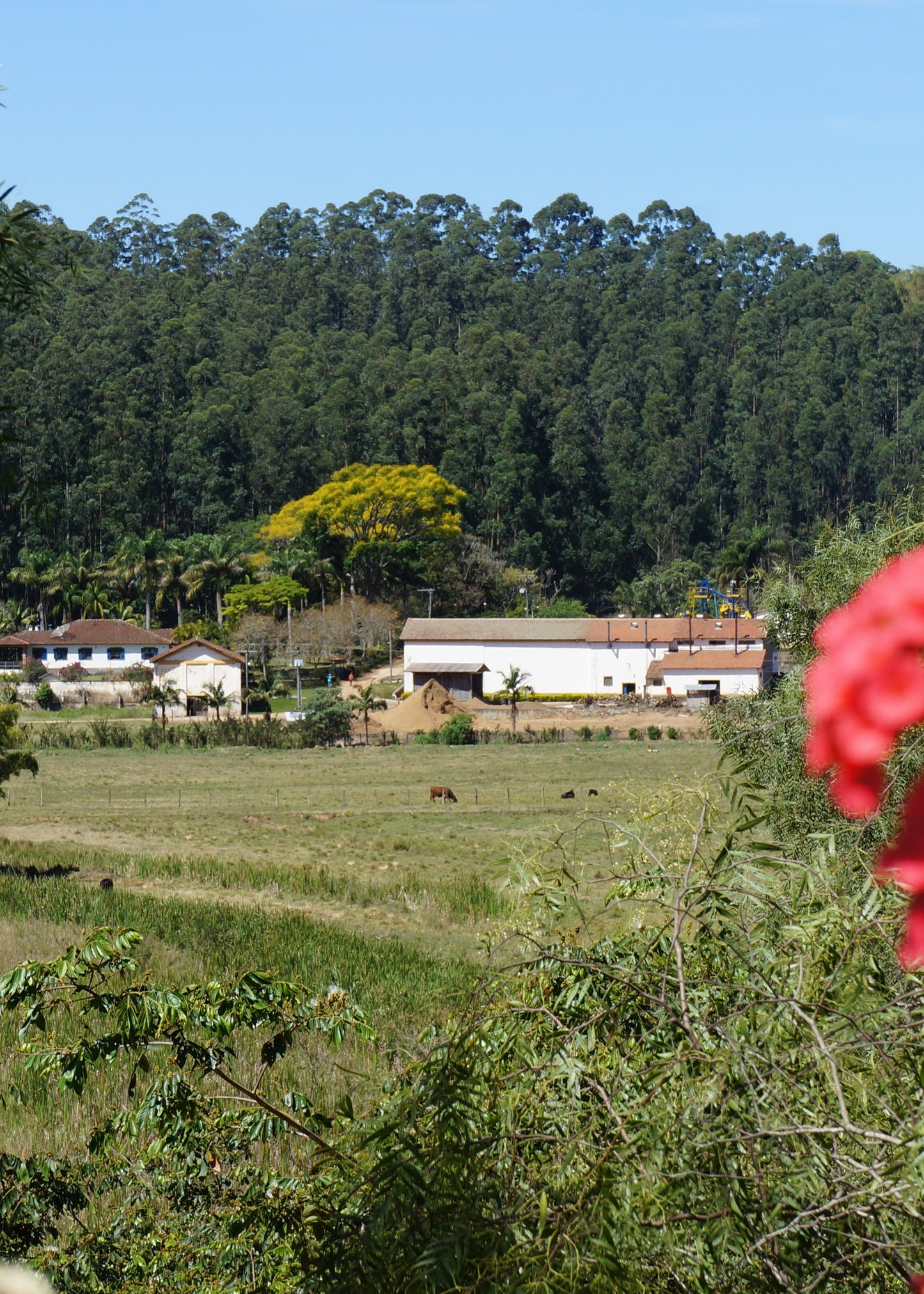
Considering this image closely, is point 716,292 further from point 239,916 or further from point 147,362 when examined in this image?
point 239,916

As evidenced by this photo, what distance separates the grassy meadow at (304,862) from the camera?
9742mm

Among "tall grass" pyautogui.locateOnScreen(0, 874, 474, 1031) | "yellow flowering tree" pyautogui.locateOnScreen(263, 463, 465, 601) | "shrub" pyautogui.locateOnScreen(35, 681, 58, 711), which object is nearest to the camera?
"tall grass" pyautogui.locateOnScreen(0, 874, 474, 1031)

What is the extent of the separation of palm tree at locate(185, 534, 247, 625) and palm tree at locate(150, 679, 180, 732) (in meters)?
16.1

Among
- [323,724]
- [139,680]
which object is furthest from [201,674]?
[323,724]

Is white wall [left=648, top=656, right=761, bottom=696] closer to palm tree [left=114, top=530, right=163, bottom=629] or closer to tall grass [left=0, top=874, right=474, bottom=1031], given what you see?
palm tree [left=114, top=530, right=163, bottom=629]

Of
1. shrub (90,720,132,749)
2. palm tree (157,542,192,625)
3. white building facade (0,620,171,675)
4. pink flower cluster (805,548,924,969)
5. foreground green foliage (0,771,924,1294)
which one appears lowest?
shrub (90,720,132,749)

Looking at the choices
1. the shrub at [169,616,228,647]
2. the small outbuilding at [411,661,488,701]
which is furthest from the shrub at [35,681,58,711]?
the small outbuilding at [411,661,488,701]

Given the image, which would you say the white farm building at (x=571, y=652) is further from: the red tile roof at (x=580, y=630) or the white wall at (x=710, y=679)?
the white wall at (x=710, y=679)

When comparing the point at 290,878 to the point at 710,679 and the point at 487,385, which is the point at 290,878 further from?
the point at 487,385

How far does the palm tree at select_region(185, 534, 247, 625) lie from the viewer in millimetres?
77250

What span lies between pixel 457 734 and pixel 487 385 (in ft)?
198

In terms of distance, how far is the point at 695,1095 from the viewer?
357 cm

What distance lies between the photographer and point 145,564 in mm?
77312

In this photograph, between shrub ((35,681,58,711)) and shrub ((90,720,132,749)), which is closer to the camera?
shrub ((90,720,132,749))
